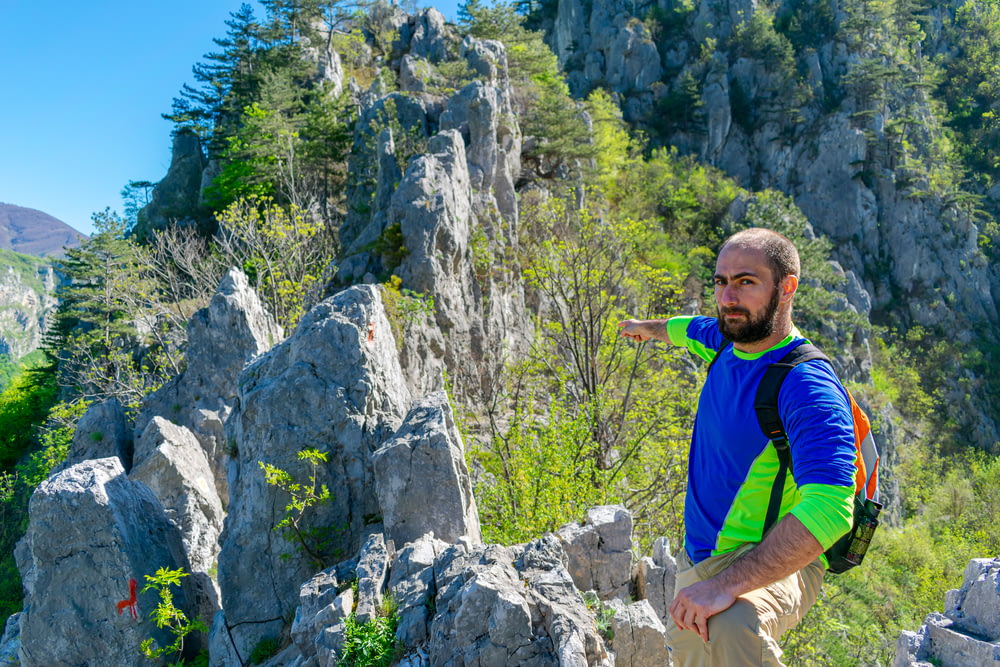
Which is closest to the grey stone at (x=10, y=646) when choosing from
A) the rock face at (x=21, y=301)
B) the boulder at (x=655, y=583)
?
the boulder at (x=655, y=583)

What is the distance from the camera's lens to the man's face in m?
2.69

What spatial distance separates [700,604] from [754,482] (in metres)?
0.60

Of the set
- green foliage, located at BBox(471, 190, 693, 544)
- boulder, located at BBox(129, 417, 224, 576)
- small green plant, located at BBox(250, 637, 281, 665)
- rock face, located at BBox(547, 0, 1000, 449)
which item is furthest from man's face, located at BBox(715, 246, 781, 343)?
Answer: rock face, located at BBox(547, 0, 1000, 449)

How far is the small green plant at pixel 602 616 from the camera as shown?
Answer: 17.9 feet

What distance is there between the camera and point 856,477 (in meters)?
2.47

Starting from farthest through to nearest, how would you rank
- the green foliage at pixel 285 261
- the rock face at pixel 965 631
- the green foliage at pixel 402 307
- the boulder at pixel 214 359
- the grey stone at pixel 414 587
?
1. the green foliage at pixel 285 261
2. the green foliage at pixel 402 307
3. the boulder at pixel 214 359
4. the grey stone at pixel 414 587
5. the rock face at pixel 965 631

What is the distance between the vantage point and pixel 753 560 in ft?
7.54

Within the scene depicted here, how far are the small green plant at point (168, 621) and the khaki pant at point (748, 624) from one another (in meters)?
6.99

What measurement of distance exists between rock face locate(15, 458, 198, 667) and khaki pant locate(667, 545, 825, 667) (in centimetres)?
776

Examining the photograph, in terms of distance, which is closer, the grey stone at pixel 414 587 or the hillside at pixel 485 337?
the grey stone at pixel 414 587

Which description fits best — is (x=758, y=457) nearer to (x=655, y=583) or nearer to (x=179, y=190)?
(x=655, y=583)

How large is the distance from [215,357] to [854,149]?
5027 centimetres

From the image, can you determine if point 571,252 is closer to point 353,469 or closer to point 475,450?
point 475,450

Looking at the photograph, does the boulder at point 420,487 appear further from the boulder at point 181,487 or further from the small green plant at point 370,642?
the boulder at point 181,487
